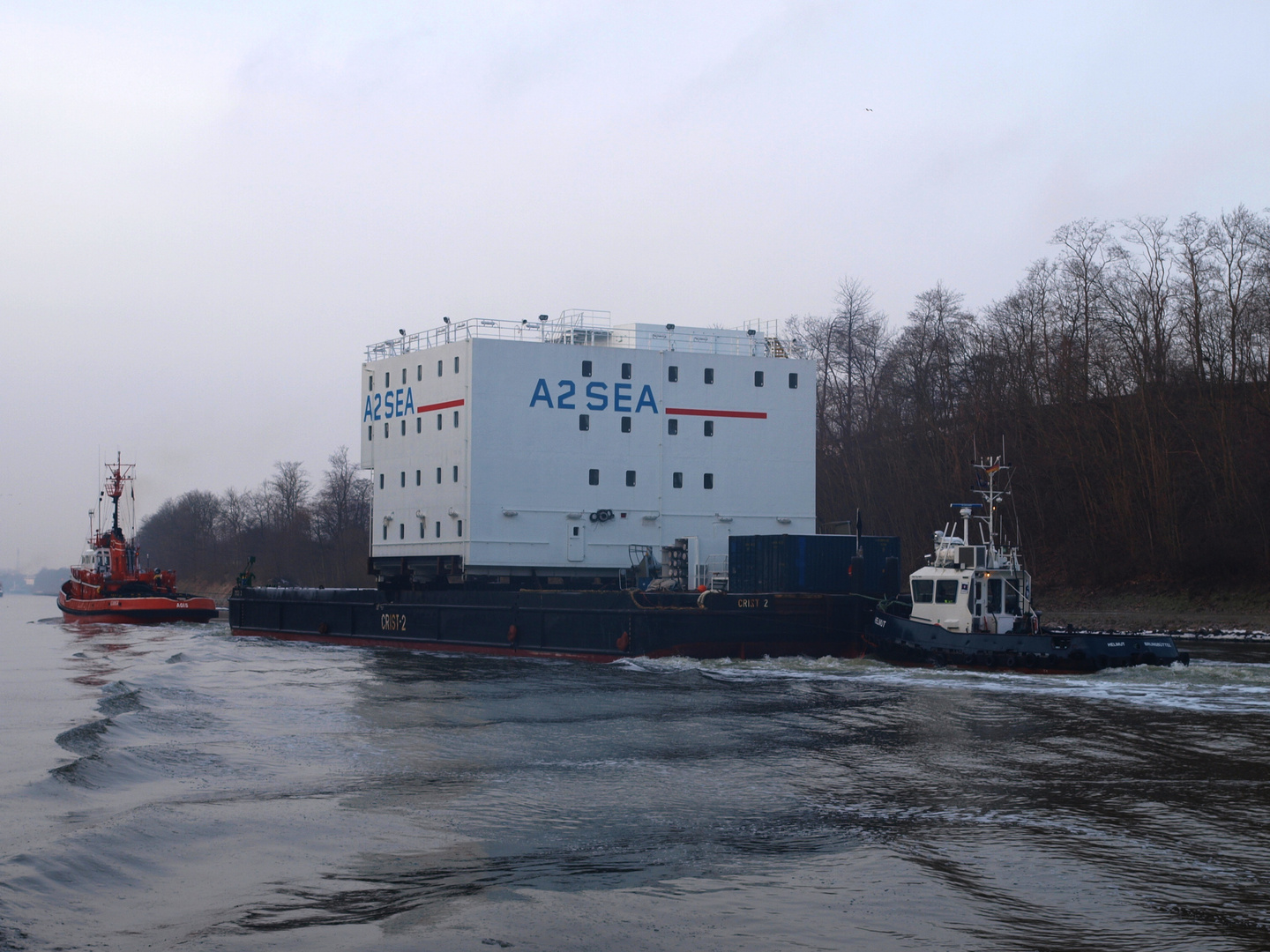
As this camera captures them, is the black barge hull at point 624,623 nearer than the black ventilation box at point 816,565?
Yes

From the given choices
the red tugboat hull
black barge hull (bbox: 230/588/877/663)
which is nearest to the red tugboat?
the red tugboat hull

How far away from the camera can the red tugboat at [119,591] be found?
51000mm

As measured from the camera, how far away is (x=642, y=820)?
36.2ft

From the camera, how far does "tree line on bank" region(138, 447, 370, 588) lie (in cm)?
8638

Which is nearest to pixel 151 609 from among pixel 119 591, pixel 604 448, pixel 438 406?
pixel 119 591

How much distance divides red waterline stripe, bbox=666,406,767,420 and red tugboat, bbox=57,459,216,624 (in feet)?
94.7

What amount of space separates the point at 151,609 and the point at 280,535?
52.6 m

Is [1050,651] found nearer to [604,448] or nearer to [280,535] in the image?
[604,448]

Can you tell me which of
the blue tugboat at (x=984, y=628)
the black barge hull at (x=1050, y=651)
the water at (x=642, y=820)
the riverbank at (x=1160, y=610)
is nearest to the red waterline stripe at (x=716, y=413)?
the blue tugboat at (x=984, y=628)

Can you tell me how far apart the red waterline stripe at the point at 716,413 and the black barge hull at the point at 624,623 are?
6198 mm

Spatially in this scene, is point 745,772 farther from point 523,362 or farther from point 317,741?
point 523,362

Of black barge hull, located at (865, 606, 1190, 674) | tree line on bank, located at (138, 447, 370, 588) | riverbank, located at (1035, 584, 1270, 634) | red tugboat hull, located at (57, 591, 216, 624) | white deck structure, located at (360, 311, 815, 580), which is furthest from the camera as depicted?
tree line on bank, located at (138, 447, 370, 588)

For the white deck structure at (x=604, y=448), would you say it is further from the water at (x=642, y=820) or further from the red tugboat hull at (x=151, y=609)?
the red tugboat hull at (x=151, y=609)

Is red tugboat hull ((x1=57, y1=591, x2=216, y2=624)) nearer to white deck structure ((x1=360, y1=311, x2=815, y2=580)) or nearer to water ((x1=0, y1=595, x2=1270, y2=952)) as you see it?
white deck structure ((x1=360, y1=311, x2=815, y2=580))
